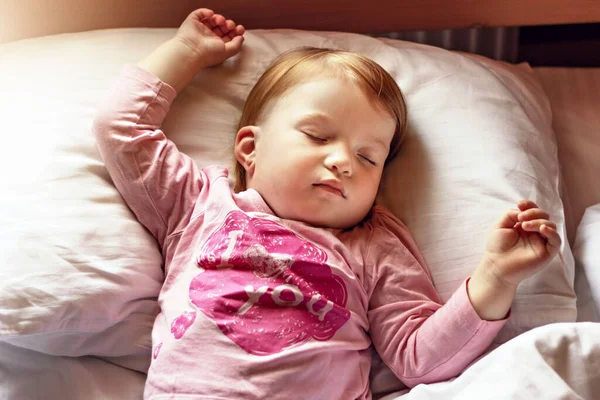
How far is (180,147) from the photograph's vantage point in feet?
3.58

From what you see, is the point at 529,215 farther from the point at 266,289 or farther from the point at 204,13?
the point at 204,13

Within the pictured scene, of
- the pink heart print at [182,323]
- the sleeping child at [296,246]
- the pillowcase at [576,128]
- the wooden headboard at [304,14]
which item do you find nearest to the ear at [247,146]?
the sleeping child at [296,246]

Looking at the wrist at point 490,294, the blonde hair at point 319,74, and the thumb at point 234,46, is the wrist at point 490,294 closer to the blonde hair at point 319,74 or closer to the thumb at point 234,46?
the blonde hair at point 319,74

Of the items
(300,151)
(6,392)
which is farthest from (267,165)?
(6,392)

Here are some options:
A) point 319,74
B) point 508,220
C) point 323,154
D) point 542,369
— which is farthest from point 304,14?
point 542,369

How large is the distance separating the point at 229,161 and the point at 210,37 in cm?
22

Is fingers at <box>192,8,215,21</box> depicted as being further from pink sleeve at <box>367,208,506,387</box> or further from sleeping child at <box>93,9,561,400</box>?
pink sleeve at <box>367,208,506,387</box>

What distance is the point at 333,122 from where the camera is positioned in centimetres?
97

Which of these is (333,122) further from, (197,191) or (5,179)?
(5,179)

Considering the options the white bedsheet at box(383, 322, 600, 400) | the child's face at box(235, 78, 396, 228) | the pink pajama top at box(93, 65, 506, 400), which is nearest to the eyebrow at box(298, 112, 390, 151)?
the child's face at box(235, 78, 396, 228)

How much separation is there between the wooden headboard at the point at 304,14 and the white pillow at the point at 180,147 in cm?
12

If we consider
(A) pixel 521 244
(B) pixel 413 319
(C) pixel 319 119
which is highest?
(C) pixel 319 119

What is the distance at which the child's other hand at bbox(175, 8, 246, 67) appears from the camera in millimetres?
1118

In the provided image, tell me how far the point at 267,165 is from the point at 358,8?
1.64 feet
